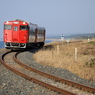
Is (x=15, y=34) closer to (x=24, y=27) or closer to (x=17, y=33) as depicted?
(x=17, y=33)

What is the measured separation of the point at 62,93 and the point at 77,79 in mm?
2854

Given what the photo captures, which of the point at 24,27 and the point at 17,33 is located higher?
the point at 24,27

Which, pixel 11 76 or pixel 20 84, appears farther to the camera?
pixel 11 76

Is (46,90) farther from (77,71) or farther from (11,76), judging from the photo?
(77,71)

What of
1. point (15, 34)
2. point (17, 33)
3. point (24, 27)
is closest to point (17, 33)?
point (17, 33)

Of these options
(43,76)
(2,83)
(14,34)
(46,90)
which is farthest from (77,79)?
(14,34)

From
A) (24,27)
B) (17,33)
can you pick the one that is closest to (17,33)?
(17,33)

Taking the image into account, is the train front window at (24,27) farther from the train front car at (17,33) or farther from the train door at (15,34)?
the train door at (15,34)

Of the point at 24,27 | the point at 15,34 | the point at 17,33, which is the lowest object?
the point at 15,34

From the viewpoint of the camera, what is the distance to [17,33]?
2316 cm

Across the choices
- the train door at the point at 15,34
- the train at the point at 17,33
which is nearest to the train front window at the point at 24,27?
the train at the point at 17,33

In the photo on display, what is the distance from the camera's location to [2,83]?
8.53m

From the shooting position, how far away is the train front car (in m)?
23.2

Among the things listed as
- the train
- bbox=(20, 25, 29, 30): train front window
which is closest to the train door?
the train
